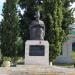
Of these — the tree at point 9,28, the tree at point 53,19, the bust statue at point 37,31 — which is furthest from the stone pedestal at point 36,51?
the tree at point 53,19

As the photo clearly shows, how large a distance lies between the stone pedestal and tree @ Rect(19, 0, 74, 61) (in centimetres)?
747

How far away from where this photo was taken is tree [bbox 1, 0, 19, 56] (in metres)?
26.1

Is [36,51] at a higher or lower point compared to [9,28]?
lower

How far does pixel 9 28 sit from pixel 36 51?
7927 millimetres

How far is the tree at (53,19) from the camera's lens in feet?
88.4

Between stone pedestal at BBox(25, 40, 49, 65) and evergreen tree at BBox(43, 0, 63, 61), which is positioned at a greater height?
evergreen tree at BBox(43, 0, 63, 61)

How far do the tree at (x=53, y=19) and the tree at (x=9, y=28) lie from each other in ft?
4.41

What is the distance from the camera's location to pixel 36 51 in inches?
749

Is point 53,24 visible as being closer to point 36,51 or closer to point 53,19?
point 53,19

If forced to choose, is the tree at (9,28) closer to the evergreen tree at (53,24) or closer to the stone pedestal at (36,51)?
the evergreen tree at (53,24)

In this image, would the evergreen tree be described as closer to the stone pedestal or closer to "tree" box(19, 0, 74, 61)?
"tree" box(19, 0, 74, 61)

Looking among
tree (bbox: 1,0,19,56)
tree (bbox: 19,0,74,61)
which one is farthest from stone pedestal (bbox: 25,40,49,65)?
tree (bbox: 19,0,74,61)

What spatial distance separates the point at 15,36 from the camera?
87.0 ft

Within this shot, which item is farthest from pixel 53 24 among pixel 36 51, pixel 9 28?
pixel 36 51
